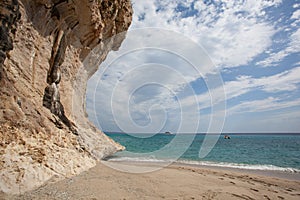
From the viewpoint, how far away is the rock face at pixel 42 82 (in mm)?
5199

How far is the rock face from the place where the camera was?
205 inches

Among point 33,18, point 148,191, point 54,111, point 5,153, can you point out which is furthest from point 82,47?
point 148,191

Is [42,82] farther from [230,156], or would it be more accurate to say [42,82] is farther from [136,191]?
[230,156]

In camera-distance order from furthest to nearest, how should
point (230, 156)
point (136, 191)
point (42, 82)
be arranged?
point (230, 156) < point (42, 82) < point (136, 191)

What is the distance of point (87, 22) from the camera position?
12.4 metres

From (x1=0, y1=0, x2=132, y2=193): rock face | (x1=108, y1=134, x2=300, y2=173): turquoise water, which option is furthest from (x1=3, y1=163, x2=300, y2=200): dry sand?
(x1=108, y1=134, x2=300, y2=173): turquoise water

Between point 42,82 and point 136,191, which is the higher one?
point 42,82

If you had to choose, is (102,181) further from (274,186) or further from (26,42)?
(274,186)

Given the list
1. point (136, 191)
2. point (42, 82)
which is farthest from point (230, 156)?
point (42, 82)

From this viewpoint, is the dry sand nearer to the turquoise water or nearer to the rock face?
the rock face

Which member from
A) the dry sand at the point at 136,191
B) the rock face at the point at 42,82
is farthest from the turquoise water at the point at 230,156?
the dry sand at the point at 136,191

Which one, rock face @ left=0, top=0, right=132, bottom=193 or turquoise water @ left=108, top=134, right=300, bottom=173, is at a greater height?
rock face @ left=0, top=0, right=132, bottom=193

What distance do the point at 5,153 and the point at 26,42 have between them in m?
5.56

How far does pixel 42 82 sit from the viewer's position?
9.19 m
